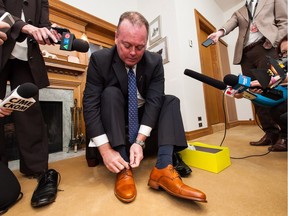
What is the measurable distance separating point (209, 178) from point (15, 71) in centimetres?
111

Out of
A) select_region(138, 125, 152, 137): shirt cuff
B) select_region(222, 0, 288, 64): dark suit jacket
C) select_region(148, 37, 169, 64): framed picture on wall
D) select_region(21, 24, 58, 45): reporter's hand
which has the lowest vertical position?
select_region(138, 125, 152, 137): shirt cuff

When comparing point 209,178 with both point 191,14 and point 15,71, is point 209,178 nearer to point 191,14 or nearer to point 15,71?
point 15,71

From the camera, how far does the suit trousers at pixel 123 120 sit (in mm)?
736

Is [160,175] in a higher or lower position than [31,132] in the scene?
lower

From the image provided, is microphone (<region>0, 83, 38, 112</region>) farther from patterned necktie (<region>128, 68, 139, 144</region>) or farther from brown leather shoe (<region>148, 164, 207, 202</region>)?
brown leather shoe (<region>148, 164, 207, 202</region>)

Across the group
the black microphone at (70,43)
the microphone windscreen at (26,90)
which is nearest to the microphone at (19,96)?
the microphone windscreen at (26,90)

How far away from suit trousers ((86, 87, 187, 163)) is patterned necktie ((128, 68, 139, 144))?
1.4 inches

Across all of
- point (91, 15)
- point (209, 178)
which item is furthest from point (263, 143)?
point (91, 15)

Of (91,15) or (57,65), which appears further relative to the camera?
(91,15)

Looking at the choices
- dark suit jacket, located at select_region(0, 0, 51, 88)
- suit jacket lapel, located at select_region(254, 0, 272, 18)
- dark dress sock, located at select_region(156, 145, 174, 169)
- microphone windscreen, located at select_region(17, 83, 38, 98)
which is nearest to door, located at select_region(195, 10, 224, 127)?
suit jacket lapel, located at select_region(254, 0, 272, 18)

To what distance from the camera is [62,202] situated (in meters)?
0.64

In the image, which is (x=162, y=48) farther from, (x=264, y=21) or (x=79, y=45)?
(x=79, y=45)

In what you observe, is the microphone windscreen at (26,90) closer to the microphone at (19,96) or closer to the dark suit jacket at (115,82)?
the microphone at (19,96)

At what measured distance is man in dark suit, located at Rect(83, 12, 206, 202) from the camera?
0.69m
